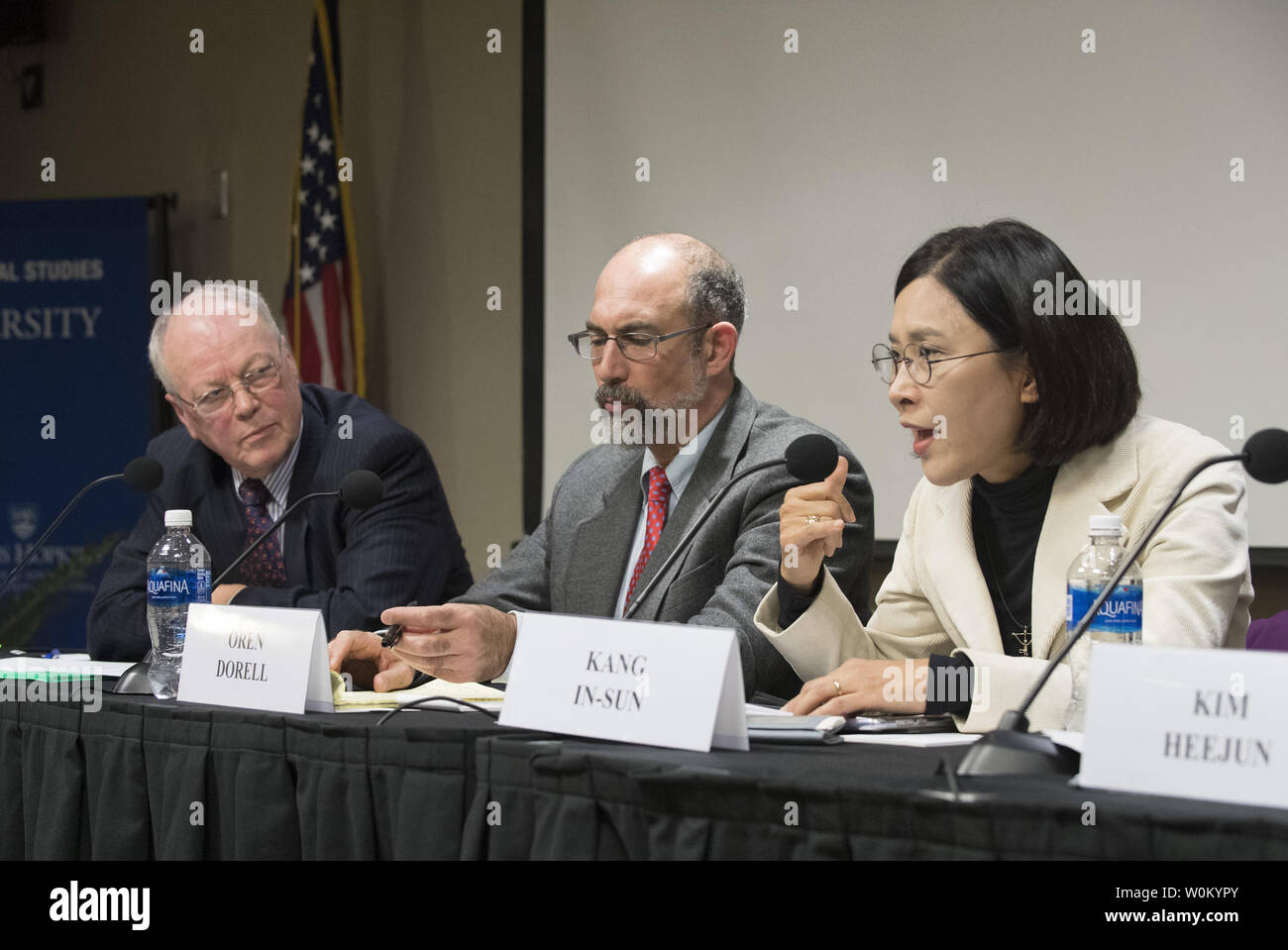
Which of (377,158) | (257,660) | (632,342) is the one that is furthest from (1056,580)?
(377,158)

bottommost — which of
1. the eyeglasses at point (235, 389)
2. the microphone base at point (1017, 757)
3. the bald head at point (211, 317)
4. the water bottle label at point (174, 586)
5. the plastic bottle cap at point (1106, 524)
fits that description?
the microphone base at point (1017, 757)

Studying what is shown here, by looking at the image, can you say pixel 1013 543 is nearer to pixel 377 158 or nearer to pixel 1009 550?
pixel 1009 550

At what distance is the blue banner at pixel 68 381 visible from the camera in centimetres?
511

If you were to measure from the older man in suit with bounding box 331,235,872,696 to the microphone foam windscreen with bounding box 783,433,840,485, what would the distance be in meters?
0.43

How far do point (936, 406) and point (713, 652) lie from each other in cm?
70

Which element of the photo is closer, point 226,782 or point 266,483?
point 226,782

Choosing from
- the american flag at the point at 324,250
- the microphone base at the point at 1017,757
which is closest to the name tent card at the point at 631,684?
the microphone base at the point at 1017,757

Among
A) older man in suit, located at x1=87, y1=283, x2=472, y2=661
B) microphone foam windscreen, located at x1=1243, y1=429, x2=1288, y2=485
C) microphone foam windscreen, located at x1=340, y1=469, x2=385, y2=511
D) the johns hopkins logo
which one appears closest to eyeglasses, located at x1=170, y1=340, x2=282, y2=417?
older man in suit, located at x1=87, y1=283, x2=472, y2=661

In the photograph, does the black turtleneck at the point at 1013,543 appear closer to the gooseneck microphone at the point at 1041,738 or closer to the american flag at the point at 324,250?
the gooseneck microphone at the point at 1041,738

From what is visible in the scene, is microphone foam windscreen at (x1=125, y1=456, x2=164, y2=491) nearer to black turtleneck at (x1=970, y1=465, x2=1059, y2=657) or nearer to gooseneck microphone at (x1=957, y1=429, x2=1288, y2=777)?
black turtleneck at (x1=970, y1=465, x2=1059, y2=657)

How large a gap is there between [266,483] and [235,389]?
0.69ft

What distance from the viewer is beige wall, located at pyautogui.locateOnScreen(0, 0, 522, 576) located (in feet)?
15.3

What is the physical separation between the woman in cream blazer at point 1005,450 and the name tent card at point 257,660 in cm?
62

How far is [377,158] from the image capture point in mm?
4934
